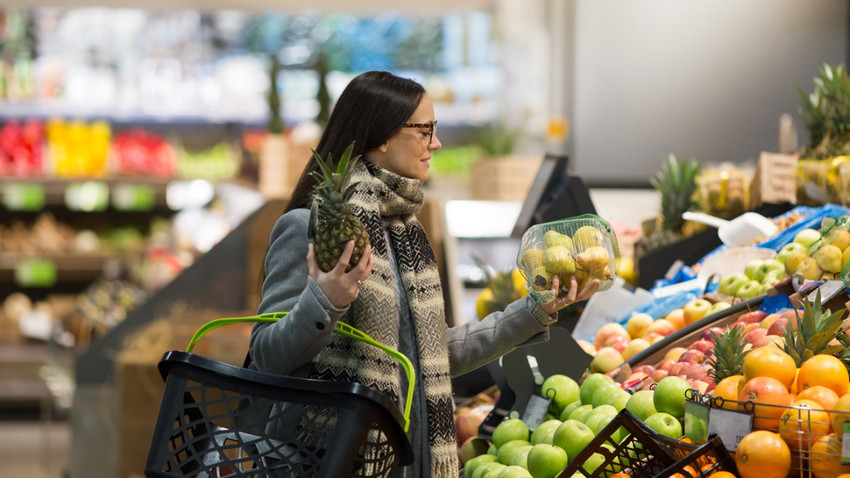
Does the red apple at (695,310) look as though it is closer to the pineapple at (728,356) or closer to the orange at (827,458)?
the pineapple at (728,356)

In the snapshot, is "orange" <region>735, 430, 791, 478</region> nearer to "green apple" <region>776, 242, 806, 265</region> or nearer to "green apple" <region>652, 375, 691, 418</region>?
"green apple" <region>652, 375, 691, 418</region>

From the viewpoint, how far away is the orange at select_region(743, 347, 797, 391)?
75.9 inches

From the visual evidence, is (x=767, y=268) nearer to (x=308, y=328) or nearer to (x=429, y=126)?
(x=429, y=126)

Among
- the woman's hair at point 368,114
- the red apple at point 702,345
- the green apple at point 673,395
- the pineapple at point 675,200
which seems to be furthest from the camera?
the pineapple at point 675,200

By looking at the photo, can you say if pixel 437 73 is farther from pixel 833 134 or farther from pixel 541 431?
pixel 541 431

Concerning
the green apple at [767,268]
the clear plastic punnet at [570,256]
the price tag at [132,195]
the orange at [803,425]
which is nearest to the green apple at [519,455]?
the clear plastic punnet at [570,256]

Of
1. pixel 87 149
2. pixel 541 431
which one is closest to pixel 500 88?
pixel 87 149

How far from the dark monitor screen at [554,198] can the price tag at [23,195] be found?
5.57 m

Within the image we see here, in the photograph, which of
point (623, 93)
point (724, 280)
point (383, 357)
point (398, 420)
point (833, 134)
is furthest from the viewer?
point (623, 93)

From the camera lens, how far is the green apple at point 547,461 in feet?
7.20

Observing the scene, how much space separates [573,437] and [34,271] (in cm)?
662

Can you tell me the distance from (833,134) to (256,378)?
2.76 metres

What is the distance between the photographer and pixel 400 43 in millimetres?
8281

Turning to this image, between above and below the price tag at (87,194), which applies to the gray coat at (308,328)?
above
